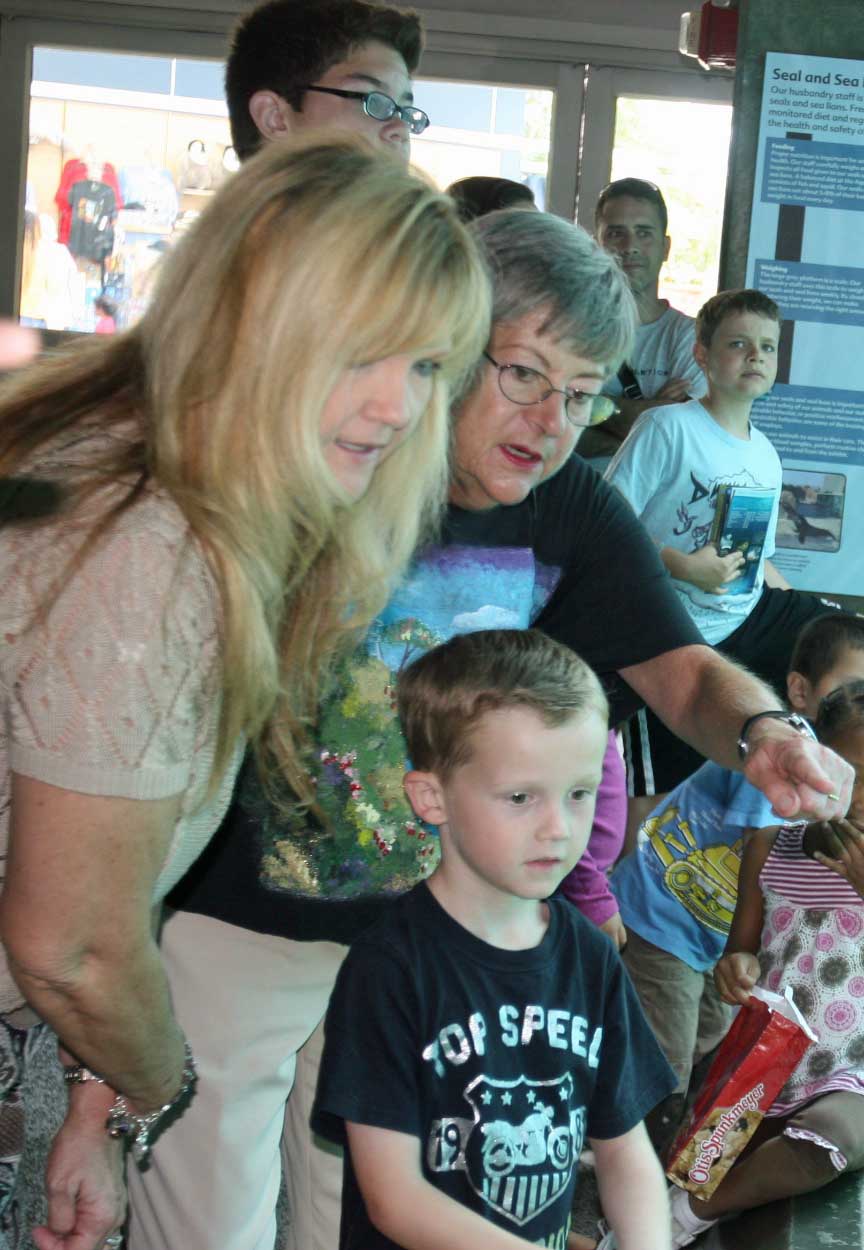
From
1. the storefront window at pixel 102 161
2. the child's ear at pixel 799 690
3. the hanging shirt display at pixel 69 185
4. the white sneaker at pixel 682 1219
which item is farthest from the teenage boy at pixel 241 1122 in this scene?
the hanging shirt display at pixel 69 185

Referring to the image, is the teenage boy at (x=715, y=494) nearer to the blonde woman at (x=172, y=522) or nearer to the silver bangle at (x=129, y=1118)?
the silver bangle at (x=129, y=1118)

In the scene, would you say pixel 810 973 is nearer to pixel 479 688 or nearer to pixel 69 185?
pixel 479 688

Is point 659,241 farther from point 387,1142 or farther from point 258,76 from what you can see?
point 387,1142

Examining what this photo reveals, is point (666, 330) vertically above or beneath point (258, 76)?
beneath

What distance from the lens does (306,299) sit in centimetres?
118

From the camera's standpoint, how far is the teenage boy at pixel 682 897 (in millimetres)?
3045

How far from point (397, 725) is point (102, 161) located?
574 cm

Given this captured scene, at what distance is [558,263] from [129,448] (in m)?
0.81

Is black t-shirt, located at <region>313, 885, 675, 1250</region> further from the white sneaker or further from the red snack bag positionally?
the white sneaker

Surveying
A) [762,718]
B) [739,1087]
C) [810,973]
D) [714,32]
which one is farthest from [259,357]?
[714,32]

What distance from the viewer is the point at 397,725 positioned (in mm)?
1817

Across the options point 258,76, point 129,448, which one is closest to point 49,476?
point 129,448

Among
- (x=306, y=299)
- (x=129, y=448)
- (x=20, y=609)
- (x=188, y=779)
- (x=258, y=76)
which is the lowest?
(x=188, y=779)

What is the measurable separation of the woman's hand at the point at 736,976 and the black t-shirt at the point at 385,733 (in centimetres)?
108
